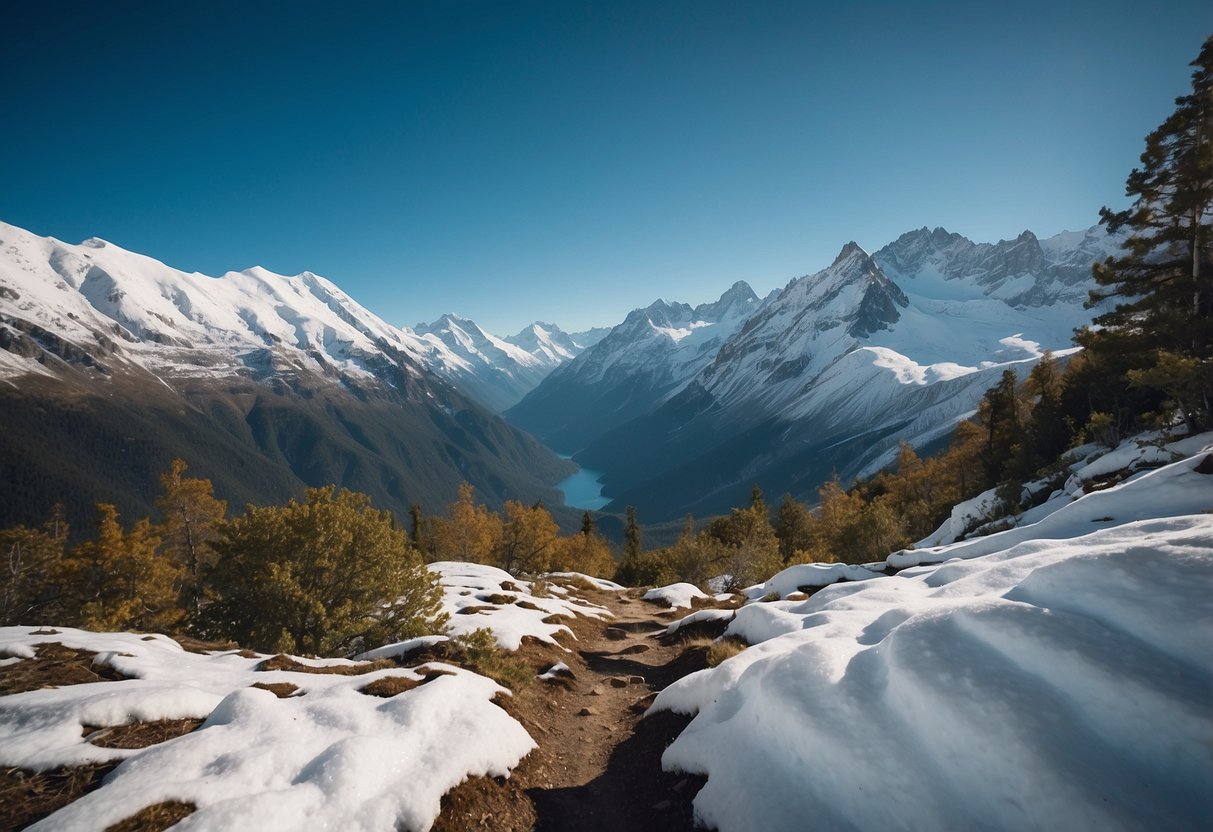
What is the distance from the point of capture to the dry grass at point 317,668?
1230 centimetres

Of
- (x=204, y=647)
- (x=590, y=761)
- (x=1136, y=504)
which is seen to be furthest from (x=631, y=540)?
(x=590, y=761)

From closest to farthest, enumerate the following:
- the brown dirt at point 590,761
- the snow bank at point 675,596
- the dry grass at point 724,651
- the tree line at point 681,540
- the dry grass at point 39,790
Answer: the dry grass at point 39,790
the brown dirt at point 590,761
the dry grass at point 724,651
the tree line at point 681,540
the snow bank at point 675,596

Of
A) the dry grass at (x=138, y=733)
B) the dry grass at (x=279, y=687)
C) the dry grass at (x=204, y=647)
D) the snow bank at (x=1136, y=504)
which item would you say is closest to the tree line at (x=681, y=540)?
the dry grass at (x=204, y=647)

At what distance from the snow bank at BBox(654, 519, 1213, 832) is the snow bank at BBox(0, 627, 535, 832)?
13.5 ft

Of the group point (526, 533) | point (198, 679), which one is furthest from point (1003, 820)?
point (526, 533)

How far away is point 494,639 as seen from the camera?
1689 centimetres

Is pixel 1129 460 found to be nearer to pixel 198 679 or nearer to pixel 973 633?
pixel 973 633

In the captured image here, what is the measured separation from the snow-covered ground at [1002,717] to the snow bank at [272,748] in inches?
163

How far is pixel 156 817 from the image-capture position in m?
5.79

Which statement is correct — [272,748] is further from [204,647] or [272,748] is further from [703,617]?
[703,617]

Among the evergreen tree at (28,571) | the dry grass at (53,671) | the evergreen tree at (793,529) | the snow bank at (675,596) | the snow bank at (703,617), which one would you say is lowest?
the evergreen tree at (793,529)

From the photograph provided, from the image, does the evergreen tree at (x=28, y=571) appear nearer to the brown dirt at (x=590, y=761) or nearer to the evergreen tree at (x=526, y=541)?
the brown dirt at (x=590, y=761)

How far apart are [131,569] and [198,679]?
30566 mm

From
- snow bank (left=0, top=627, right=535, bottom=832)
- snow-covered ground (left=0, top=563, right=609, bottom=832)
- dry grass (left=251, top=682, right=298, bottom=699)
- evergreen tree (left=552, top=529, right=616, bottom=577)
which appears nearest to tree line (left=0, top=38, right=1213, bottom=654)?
dry grass (left=251, top=682, right=298, bottom=699)
